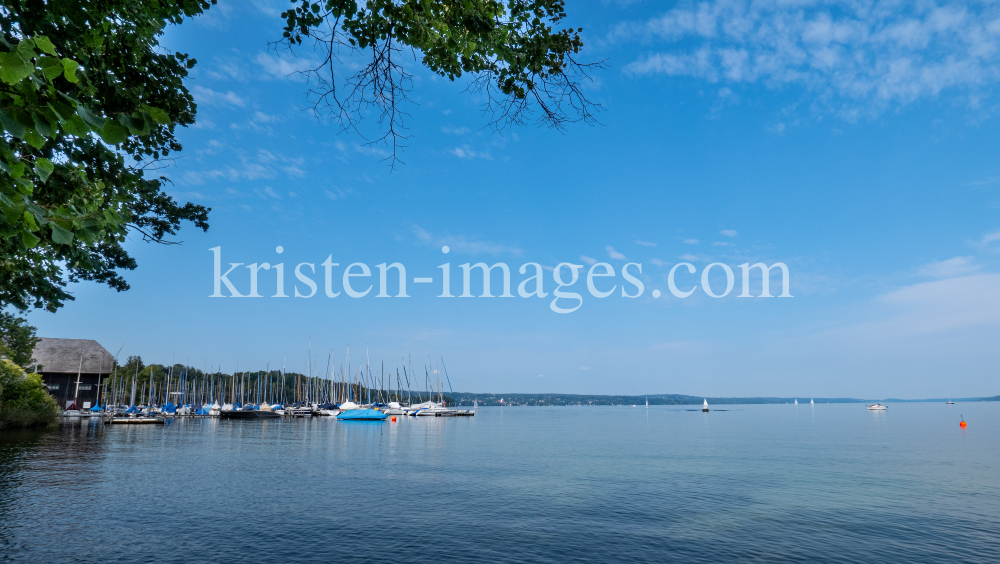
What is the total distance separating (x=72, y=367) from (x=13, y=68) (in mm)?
104707

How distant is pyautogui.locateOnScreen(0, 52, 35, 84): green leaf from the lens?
3.01 meters

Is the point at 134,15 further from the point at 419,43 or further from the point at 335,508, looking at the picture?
the point at 335,508

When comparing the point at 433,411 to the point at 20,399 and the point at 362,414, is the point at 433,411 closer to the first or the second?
the point at 362,414

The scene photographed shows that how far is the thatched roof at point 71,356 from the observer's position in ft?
270

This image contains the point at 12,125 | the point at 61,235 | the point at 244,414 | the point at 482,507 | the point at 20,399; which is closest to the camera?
the point at 12,125

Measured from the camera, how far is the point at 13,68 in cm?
305

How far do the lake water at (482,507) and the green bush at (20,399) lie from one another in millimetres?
12298

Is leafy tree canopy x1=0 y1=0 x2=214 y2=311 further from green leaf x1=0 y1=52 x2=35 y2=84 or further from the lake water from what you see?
the lake water

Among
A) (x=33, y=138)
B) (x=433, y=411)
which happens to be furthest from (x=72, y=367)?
(x=33, y=138)

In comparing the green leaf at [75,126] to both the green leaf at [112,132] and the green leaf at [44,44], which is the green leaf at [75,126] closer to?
the green leaf at [112,132]

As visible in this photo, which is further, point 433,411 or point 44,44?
point 433,411

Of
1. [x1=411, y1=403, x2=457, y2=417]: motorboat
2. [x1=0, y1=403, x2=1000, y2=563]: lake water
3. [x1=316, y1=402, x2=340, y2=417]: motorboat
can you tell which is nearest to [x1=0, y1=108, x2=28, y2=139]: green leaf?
[x1=0, y1=403, x2=1000, y2=563]: lake water

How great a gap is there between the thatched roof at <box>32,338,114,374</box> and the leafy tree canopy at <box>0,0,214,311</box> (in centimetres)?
8975

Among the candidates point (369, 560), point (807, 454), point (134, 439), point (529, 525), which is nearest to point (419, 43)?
point (369, 560)
